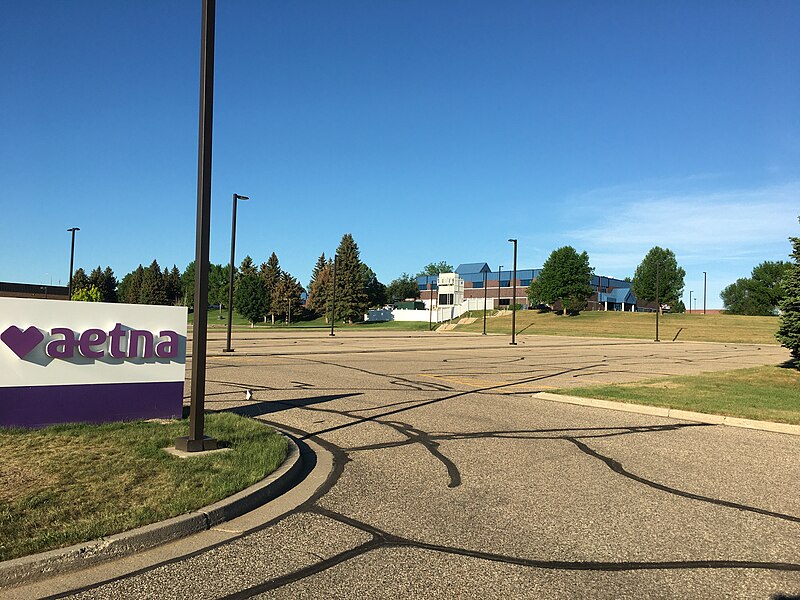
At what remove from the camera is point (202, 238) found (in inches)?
282

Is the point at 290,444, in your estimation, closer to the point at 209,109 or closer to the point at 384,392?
the point at 209,109

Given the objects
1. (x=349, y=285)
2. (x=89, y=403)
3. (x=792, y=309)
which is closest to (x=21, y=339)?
(x=89, y=403)

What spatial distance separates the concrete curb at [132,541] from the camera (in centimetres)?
386

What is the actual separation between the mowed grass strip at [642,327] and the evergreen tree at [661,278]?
39741 millimetres

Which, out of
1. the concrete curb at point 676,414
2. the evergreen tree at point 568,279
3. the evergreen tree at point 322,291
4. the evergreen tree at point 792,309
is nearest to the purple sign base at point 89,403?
the concrete curb at point 676,414

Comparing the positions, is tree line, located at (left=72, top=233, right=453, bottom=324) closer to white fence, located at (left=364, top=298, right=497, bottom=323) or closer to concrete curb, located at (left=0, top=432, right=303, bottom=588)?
white fence, located at (left=364, top=298, right=497, bottom=323)

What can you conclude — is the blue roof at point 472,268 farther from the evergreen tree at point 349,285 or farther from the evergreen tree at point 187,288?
the evergreen tree at point 187,288

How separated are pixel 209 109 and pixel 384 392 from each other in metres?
7.98

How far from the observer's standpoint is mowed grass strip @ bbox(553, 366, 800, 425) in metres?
11.0

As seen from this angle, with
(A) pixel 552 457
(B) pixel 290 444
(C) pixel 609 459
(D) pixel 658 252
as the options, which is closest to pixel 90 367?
(B) pixel 290 444

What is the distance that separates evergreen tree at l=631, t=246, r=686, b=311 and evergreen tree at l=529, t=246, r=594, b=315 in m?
37.0

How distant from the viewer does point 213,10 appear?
7395mm

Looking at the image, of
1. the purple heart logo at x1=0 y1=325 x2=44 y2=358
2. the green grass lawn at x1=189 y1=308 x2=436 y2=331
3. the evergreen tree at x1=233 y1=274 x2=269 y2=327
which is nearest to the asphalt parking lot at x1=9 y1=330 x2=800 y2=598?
the purple heart logo at x1=0 y1=325 x2=44 y2=358

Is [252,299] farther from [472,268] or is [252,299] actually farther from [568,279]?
[472,268]
